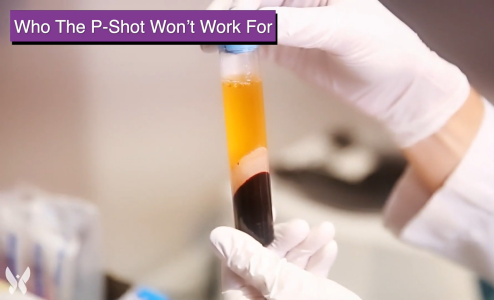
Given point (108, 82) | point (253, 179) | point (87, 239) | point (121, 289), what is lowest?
point (121, 289)

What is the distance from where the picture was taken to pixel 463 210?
0.67 metres

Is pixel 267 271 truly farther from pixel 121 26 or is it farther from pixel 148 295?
pixel 121 26

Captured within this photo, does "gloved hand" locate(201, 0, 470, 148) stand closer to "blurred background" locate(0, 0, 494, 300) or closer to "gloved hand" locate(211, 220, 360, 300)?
"blurred background" locate(0, 0, 494, 300)

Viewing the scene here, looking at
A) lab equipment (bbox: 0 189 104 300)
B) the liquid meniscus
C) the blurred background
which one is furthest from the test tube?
lab equipment (bbox: 0 189 104 300)

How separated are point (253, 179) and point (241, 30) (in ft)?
0.66

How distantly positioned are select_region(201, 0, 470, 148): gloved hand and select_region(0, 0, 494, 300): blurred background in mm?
96

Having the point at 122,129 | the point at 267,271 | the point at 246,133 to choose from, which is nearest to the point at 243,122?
the point at 246,133

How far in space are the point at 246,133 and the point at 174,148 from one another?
0.29 meters

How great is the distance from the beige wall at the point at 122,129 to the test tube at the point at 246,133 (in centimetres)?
25

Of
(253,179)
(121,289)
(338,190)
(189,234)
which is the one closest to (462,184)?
(338,190)

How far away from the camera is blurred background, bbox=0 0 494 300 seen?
0.76 m

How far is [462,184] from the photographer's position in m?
0.65

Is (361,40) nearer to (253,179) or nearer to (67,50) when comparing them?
(253,179)

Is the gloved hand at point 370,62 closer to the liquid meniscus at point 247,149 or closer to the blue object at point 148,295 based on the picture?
the liquid meniscus at point 247,149
